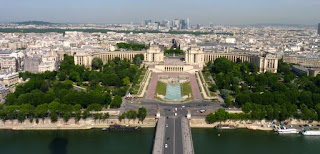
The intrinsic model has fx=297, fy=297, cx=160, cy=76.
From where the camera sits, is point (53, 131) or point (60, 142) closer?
point (60, 142)

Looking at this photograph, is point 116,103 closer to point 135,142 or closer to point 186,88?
point 135,142

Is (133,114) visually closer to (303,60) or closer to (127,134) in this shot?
(127,134)

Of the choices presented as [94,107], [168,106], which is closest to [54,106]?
[94,107]

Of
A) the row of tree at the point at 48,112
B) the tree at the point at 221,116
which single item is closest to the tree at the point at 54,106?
the row of tree at the point at 48,112

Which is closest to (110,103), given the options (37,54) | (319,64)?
(37,54)

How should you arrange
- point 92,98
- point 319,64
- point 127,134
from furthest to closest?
point 319,64
point 92,98
point 127,134

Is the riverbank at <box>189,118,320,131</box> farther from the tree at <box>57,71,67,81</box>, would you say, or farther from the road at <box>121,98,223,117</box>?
the tree at <box>57,71,67,81</box>

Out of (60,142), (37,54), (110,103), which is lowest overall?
(60,142)

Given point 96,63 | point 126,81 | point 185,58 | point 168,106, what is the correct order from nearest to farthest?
point 168,106
point 126,81
point 96,63
point 185,58
